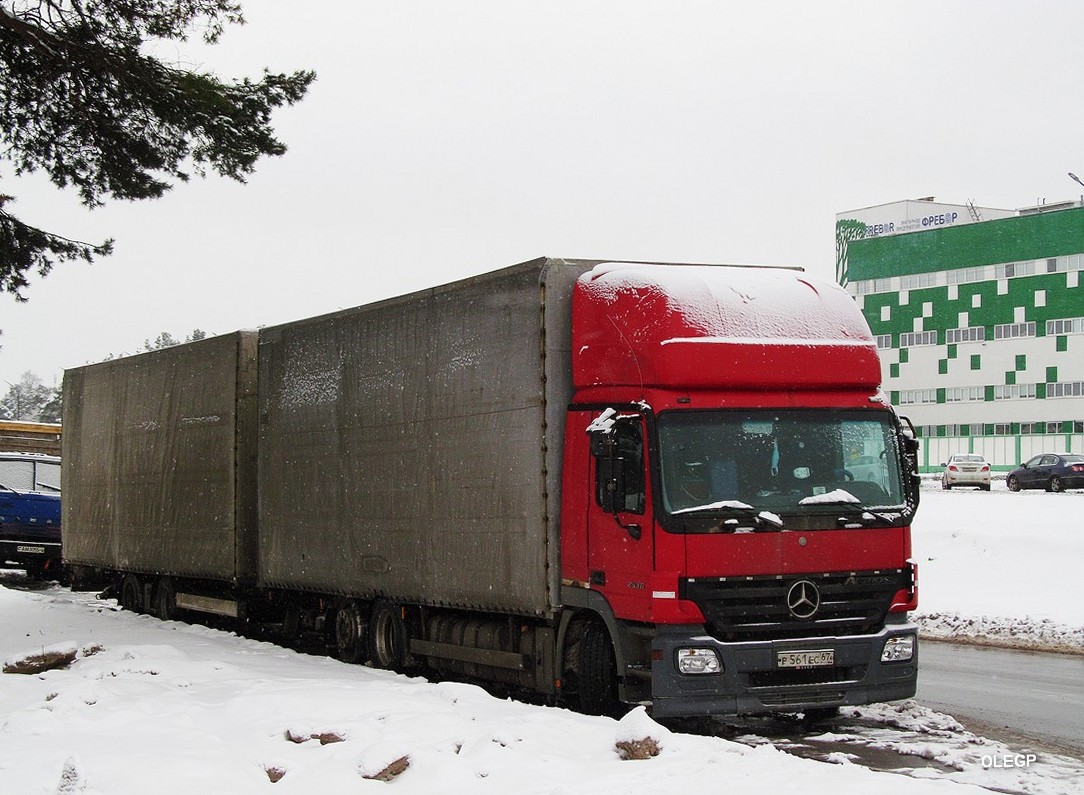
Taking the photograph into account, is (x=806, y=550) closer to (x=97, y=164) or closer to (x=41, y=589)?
(x=97, y=164)

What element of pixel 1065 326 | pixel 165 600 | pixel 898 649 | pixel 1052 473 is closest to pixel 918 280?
pixel 1065 326

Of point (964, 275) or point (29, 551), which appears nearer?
point (29, 551)

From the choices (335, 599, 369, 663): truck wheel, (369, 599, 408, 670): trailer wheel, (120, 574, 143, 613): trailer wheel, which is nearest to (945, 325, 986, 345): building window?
(120, 574, 143, 613): trailer wheel

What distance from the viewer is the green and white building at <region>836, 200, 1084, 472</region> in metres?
80.4

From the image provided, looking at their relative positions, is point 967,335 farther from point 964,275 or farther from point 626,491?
point 626,491

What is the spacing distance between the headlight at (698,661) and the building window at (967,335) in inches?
3145

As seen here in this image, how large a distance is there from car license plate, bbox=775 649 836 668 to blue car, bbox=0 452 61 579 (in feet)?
65.8

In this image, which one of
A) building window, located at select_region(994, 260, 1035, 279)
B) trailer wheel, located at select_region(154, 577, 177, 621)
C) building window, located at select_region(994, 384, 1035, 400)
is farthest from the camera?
building window, located at select_region(994, 384, 1035, 400)

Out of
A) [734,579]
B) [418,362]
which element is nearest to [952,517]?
[418,362]

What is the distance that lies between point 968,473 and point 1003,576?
29.0m

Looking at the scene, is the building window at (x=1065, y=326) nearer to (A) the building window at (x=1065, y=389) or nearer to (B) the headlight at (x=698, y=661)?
(A) the building window at (x=1065, y=389)

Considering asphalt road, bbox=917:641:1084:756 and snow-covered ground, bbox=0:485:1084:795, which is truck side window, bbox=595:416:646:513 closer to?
snow-covered ground, bbox=0:485:1084:795

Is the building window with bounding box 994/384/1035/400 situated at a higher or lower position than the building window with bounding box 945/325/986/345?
lower

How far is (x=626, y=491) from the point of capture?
974cm
